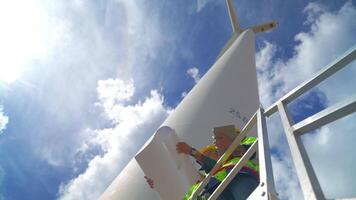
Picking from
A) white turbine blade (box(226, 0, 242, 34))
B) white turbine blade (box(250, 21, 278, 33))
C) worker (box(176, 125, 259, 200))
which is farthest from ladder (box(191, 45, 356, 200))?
white turbine blade (box(226, 0, 242, 34))

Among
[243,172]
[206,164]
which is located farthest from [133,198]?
[243,172]

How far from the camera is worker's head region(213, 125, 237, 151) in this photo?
487 cm

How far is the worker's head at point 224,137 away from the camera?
487 cm

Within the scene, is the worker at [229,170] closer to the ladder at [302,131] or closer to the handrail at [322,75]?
the ladder at [302,131]

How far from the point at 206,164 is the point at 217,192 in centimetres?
119

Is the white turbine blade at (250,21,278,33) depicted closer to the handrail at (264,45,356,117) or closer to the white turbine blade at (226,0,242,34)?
the white turbine blade at (226,0,242,34)

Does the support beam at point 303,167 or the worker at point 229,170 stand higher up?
the worker at point 229,170

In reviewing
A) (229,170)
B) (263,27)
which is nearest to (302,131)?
(229,170)

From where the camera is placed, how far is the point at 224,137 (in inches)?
193

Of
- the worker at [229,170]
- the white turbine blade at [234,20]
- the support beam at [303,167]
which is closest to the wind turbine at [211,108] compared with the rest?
the worker at [229,170]

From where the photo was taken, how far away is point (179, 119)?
8344mm

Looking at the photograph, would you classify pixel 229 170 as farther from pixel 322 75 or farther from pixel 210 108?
pixel 210 108

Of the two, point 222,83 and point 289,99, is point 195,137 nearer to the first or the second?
point 222,83

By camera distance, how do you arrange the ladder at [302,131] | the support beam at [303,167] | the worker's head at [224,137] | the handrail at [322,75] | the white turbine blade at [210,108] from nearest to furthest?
the support beam at [303,167], the ladder at [302,131], the handrail at [322,75], the worker's head at [224,137], the white turbine blade at [210,108]
